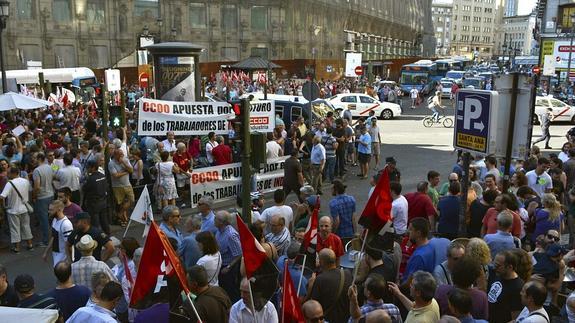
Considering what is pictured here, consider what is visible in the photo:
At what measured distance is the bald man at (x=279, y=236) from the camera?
7.23 metres

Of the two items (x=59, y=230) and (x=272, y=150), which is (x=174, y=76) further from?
(x=59, y=230)

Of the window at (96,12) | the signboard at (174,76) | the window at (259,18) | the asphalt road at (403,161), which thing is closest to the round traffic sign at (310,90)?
the asphalt road at (403,161)

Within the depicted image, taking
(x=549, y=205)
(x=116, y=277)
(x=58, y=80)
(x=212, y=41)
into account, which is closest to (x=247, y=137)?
(x=116, y=277)

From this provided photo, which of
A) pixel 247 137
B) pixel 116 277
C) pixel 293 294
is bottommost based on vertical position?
pixel 116 277

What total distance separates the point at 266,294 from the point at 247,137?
3489 mm

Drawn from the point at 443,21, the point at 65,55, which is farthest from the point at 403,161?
the point at 443,21

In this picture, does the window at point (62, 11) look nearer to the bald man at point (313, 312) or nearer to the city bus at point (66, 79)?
the city bus at point (66, 79)

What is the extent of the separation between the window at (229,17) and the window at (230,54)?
6.25 ft

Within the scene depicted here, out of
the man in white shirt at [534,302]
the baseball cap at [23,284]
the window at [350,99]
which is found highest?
the man in white shirt at [534,302]

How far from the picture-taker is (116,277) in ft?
21.0

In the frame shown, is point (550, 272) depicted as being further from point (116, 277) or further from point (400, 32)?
point (400, 32)

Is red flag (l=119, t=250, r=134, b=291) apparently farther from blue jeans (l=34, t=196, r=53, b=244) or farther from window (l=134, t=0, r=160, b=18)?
window (l=134, t=0, r=160, b=18)

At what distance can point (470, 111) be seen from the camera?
675 centimetres

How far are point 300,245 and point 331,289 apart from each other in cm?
128
